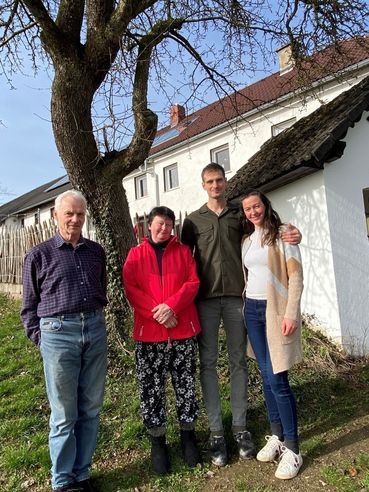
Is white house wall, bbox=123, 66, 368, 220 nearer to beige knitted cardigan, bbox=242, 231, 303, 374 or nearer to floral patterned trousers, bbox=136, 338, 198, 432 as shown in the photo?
beige knitted cardigan, bbox=242, 231, 303, 374

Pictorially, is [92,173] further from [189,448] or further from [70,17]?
[189,448]

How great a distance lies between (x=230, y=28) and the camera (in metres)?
7.13

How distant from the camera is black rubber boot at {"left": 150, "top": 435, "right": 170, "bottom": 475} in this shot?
3289 mm

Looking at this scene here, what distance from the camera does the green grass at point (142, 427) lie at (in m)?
3.21

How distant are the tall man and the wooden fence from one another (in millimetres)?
5842

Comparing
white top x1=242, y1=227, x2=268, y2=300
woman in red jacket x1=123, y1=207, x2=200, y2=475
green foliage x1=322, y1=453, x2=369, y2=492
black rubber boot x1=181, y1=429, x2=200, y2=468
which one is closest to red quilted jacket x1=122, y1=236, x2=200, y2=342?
woman in red jacket x1=123, y1=207, x2=200, y2=475

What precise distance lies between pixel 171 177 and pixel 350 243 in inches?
582

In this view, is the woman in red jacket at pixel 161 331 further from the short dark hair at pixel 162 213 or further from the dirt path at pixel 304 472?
the dirt path at pixel 304 472

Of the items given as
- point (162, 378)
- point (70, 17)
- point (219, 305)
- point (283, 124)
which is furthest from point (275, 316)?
point (283, 124)

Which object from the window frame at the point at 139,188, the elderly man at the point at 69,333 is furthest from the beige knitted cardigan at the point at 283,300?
the window frame at the point at 139,188

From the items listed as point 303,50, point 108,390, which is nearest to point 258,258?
point 108,390

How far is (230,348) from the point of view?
3584 millimetres

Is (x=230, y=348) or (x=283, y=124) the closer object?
(x=230, y=348)

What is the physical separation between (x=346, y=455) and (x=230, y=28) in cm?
656
